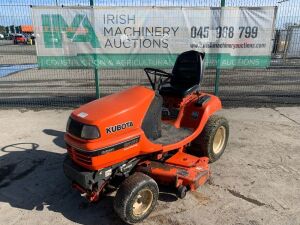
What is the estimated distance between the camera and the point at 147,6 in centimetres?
626

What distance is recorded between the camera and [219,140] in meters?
4.55

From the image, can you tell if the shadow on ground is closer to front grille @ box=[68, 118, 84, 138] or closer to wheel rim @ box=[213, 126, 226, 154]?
front grille @ box=[68, 118, 84, 138]

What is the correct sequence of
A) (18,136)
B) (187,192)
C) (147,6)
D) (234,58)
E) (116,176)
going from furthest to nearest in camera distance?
(234,58) → (147,6) → (18,136) → (187,192) → (116,176)

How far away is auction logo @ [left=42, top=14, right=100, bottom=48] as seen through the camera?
6246 millimetres

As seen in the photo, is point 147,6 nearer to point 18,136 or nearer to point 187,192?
point 18,136

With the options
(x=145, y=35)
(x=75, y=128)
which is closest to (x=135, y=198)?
(x=75, y=128)

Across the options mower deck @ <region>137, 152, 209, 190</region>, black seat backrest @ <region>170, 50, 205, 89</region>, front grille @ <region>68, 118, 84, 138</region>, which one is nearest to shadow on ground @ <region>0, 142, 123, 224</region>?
mower deck @ <region>137, 152, 209, 190</region>

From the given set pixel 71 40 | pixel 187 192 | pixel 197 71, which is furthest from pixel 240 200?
pixel 71 40

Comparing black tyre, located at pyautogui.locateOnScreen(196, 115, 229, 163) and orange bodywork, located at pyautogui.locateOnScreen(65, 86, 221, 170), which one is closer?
orange bodywork, located at pyautogui.locateOnScreen(65, 86, 221, 170)

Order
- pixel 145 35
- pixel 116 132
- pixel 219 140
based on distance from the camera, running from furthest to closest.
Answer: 1. pixel 145 35
2. pixel 219 140
3. pixel 116 132

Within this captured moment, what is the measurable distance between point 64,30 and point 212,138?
13.5 ft

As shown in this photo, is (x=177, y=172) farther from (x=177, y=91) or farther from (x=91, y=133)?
(x=177, y=91)

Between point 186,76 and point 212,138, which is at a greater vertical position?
point 186,76

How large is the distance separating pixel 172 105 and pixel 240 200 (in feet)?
5.25
